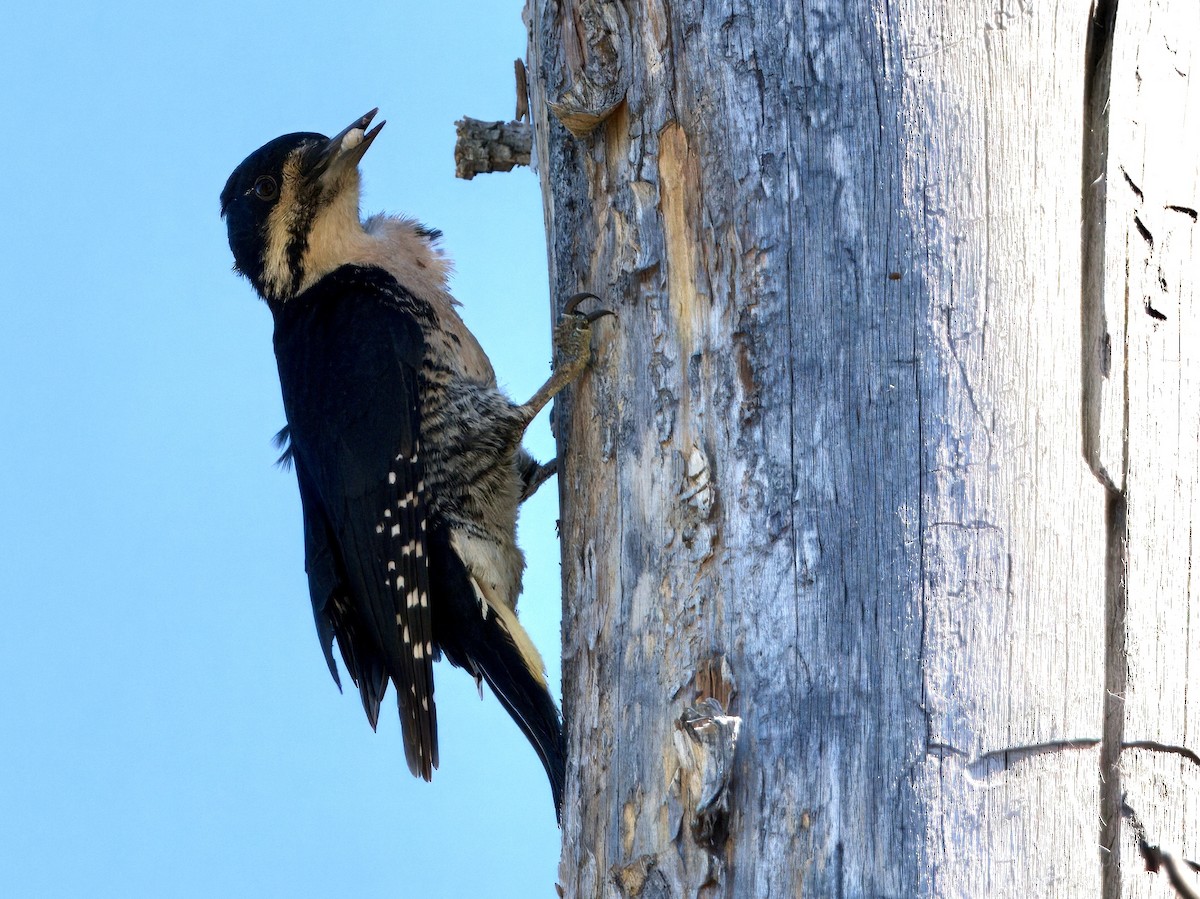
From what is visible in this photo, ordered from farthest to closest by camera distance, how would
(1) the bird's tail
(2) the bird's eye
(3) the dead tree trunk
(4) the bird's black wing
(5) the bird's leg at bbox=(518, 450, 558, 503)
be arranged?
(2) the bird's eye
(5) the bird's leg at bbox=(518, 450, 558, 503)
(4) the bird's black wing
(1) the bird's tail
(3) the dead tree trunk

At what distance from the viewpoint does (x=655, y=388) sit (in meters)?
2.15

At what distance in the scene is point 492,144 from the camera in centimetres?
317

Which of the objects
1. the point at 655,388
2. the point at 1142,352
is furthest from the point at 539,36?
the point at 1142,352

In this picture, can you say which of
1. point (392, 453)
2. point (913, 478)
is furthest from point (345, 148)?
Answer: point (913, 478)

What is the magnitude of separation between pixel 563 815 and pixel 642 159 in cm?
118

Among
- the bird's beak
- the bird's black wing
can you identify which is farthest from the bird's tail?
the bird's beak

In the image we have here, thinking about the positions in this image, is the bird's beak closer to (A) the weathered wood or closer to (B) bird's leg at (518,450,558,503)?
(A) the weathered wood

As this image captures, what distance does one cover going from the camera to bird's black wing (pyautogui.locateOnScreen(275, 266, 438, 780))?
3080 millimetres

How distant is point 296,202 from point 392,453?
915mm

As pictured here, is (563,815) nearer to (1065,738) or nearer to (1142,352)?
(1065,738)

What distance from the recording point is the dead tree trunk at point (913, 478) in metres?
1.69

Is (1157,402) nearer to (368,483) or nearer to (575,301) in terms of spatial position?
(575,301)

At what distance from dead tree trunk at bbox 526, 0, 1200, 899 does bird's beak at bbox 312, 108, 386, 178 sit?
1.71 metres

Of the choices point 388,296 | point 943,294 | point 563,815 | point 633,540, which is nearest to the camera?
point 943,294
